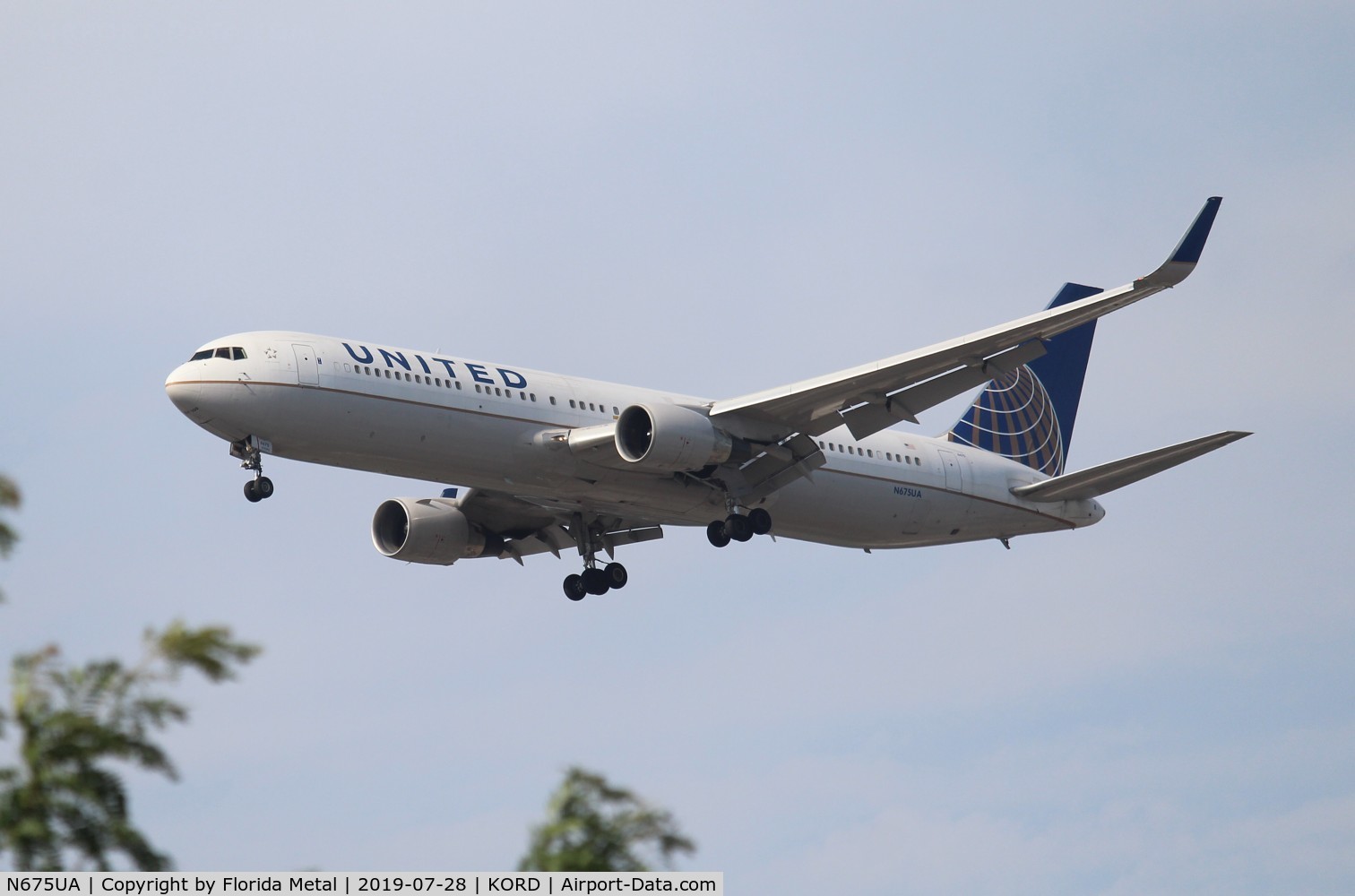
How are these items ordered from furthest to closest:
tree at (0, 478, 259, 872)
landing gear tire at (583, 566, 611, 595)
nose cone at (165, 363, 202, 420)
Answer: landing gear tire at (583, 566, 611, 595)
nose cone at (165, 363, 202, 420)
tree at (0, 478, 259, 872)

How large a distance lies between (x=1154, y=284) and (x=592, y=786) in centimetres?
2309

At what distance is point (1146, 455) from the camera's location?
4047 cm

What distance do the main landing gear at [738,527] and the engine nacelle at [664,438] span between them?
2.60 m

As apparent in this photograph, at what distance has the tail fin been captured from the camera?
157 ft

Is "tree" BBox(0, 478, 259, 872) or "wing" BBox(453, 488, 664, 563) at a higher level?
"wing" BBox(453, 488, 664, 563)

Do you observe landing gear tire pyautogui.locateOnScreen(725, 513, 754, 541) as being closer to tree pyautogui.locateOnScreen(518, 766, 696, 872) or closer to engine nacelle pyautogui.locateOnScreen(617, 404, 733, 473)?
engine nacelle pyautogui.locateOnScreen(617, 404, 733, 473)

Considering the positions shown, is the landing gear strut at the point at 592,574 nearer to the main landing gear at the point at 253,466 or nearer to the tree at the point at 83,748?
the main landing gear at the point at 253,466

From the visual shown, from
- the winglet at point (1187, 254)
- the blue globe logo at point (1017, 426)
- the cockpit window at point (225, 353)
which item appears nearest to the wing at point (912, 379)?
the winglet at point (1187, 254)

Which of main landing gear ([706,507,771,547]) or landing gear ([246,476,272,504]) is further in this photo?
main landing gear ([706,507,771,547])

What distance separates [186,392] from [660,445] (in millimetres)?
10084

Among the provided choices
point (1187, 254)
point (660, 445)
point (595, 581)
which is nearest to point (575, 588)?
point (595, 581)

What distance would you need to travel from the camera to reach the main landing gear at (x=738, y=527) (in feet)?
134

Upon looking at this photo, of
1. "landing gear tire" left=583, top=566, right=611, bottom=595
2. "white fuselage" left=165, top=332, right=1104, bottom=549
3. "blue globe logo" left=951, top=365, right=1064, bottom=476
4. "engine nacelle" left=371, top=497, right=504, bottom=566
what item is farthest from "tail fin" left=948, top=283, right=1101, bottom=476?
"engine nacelle" left=371, top=497, right=504, bottom=566

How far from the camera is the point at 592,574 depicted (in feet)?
150
